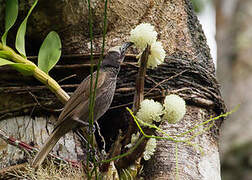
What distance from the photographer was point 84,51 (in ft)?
7.22

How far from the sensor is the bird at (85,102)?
1920 millimetres

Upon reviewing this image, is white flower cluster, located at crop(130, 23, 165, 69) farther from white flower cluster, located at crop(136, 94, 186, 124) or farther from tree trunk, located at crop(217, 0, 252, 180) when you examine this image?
tree trunk, located at crop(217, 0, 252, 180)

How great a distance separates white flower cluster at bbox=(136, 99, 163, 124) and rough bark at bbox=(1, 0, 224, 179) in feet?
1.29

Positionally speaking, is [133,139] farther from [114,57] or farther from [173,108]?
[114,57]

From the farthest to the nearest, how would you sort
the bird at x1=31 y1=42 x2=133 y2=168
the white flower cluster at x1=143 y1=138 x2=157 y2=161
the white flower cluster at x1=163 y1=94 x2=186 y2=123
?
the bird at x1=31 y1=42 x2=133 y2=168 → the white flower cluster at x1=143 y1=138 x2=157 y2=161 → the white flower cluster at x1=163 y1=94 x2=186 y2=123

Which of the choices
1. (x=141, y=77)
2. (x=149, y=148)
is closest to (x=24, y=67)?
(x=141, y=77)

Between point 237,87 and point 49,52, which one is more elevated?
point 237,87

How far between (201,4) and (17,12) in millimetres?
3389

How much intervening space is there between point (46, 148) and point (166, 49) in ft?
2.54

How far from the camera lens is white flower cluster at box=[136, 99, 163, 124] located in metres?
1.59

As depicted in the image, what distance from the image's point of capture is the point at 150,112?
1596 millimetres

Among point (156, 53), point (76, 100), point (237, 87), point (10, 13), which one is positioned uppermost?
point (237, 87)

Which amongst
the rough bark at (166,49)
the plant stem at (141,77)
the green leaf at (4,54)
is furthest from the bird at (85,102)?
the green leaf at (4,54)

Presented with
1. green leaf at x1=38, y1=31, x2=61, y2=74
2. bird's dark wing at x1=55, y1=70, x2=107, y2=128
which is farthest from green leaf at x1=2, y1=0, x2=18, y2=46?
bird's dark wing at x1=55, y1=70, x2=107, y2=128
